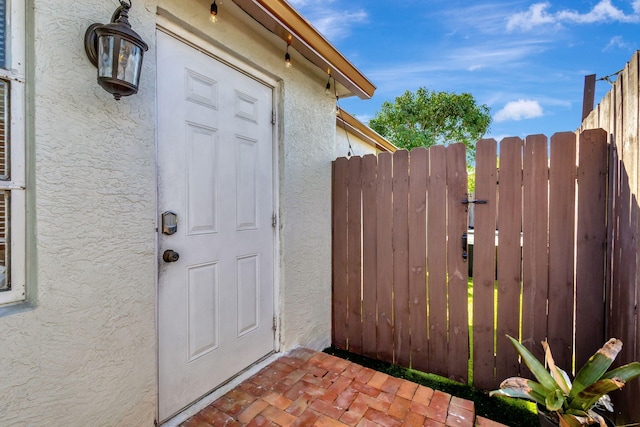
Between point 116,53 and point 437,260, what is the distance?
3038mm

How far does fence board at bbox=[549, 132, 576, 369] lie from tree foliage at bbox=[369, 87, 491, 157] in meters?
14.7

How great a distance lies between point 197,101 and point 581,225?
3.41 metres

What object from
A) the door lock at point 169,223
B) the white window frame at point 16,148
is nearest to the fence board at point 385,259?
the door lock at point 169,223

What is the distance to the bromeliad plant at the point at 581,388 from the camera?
5.22ft

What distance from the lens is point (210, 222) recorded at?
233 cm

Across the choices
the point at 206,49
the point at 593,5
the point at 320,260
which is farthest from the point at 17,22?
the point at 593,5

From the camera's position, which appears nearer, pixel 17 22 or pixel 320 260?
pixel 17 22

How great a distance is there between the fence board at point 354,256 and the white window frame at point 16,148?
9.23 ft

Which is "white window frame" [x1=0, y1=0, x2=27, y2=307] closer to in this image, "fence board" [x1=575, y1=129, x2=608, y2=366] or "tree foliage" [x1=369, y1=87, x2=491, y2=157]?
"fence board" [x1=575, y1=129, x2=608, y2=366]

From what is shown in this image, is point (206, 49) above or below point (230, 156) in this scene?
above

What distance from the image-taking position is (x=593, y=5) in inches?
173

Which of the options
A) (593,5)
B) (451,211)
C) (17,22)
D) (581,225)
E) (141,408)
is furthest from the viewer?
(593,5)

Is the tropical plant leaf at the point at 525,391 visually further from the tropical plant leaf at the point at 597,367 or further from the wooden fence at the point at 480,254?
the wooden fence at the point at 480,254

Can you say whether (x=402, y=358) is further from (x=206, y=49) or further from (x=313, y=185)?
(x=206, y=49)
